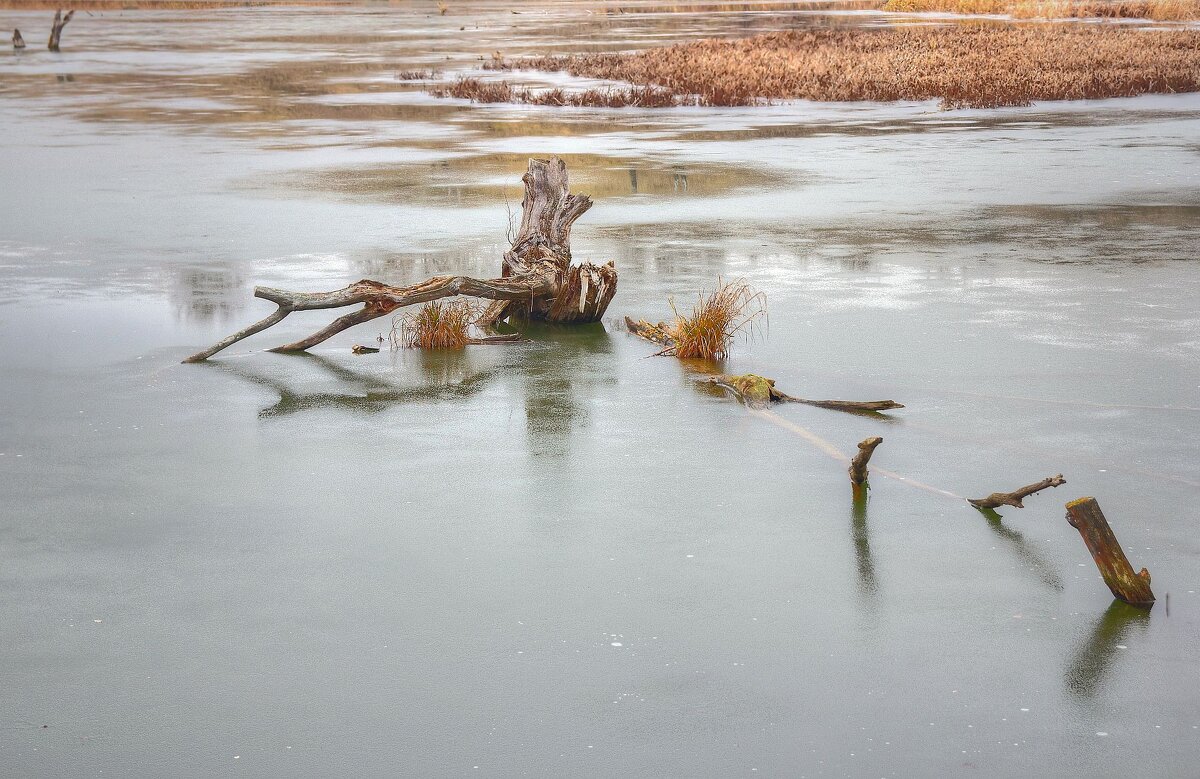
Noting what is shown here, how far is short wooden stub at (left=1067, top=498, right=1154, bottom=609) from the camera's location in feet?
18.1

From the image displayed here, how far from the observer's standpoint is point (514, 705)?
15.7 ft

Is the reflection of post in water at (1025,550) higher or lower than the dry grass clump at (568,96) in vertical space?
lower

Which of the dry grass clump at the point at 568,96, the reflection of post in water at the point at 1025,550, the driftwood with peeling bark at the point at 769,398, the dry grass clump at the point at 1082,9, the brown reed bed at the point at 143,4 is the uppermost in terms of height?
the brown reed bed at the point at 143,4

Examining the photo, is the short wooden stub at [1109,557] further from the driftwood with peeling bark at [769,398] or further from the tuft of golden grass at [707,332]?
the tuft of golden grass at [707,332]

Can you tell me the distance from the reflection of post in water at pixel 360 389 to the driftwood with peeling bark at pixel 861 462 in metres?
2.85

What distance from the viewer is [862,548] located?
6195 mm

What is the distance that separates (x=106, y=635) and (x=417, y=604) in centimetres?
117

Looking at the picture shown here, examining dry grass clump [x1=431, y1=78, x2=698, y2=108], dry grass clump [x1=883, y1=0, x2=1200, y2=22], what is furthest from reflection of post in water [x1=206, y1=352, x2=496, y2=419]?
dry grass clump [x1=883, y1=0, x2=1200, y2=22]

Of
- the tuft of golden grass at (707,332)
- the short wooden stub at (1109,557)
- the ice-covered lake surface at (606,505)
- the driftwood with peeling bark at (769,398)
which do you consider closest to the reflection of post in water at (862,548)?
the ice-covered lake surface at (606,505)

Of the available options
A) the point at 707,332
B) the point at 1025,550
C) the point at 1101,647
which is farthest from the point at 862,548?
the point at 707,332

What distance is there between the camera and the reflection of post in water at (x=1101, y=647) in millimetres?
4938

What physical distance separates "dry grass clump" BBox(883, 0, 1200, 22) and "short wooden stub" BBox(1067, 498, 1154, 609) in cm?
5446

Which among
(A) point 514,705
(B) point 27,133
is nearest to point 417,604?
(A) point 514,705

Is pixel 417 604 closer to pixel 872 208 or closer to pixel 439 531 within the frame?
pixel 439 531
